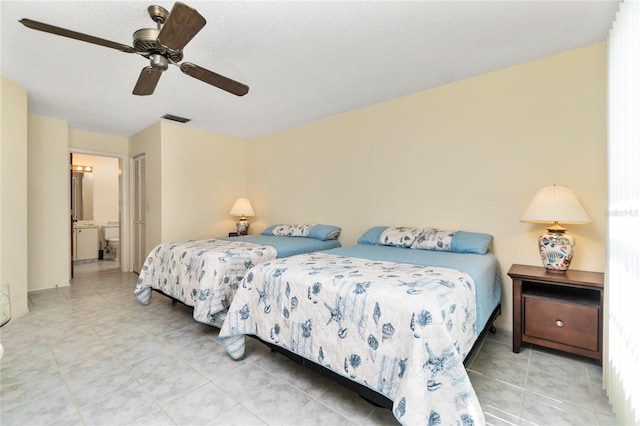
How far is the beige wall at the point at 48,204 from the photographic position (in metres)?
3.84

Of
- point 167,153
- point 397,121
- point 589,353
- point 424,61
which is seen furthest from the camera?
point 167,153

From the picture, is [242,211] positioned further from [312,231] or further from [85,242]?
[85,242]

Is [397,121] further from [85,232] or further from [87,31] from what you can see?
[85,232]

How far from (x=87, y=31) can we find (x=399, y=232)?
307 centimetres

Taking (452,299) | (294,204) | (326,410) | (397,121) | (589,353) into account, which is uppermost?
(397,121)

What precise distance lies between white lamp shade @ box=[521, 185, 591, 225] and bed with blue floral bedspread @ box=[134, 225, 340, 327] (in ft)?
7.12

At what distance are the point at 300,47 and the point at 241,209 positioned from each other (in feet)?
10.1

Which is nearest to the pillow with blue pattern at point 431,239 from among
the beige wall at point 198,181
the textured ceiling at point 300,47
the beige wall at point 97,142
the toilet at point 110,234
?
the textured ceiling at point 300,47

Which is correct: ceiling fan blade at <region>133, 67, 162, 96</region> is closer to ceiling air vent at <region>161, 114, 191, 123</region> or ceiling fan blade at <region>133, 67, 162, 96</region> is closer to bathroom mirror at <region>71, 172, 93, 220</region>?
ceiling air vent at <region>161, 114, 191, 123</region>

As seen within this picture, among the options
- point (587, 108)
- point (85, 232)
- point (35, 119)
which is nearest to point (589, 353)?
point (587, 108)

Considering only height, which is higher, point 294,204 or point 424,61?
point 424,61

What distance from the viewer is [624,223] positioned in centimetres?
138

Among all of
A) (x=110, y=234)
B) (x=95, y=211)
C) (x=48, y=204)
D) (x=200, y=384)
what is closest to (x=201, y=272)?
(x=200, y=384)

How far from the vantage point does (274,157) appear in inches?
188
